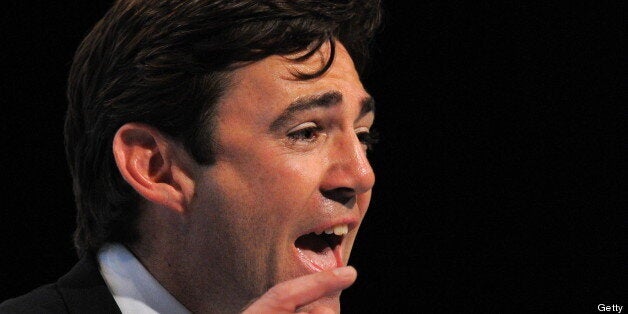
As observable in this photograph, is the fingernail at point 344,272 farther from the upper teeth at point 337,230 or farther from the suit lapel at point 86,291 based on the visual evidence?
the suit lapel at point 86,291

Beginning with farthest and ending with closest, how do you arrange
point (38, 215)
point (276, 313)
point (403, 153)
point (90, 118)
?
point (403, 153) → point (38, 215) → point (90, 118) → point (276, 313)

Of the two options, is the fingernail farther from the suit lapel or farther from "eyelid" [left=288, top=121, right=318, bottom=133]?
the suit lapel

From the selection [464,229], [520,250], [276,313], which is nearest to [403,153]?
[464,229]

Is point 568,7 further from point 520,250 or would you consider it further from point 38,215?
point 38,215

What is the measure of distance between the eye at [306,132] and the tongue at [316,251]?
24 cm

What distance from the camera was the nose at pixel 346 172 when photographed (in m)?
1.84

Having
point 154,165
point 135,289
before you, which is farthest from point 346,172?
point 135,289

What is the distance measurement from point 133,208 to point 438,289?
4.25 ft

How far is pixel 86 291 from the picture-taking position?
1.93 meters

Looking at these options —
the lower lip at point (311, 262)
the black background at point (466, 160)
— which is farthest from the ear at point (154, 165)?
the black background at point (466, 160)

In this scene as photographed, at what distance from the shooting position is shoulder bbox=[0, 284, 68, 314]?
189 cm

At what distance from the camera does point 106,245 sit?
2070mm

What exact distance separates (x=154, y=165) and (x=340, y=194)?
1.49 ft

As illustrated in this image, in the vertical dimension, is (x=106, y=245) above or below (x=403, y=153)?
below
